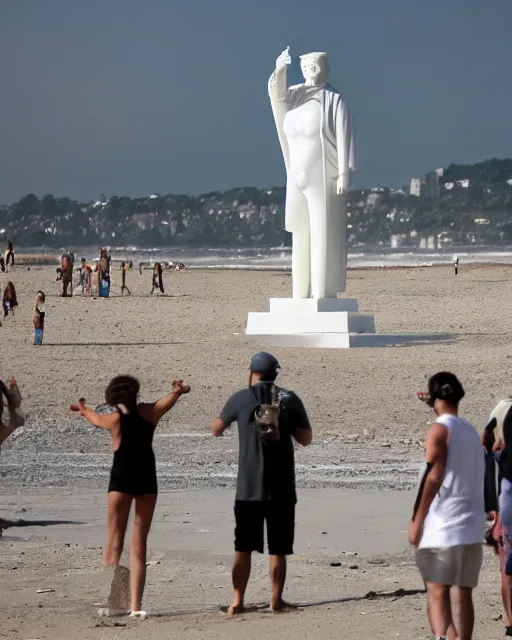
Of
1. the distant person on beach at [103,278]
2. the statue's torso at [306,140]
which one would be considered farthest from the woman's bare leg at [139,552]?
the distant person on beach at [103,278]

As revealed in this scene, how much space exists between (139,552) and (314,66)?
12864mm

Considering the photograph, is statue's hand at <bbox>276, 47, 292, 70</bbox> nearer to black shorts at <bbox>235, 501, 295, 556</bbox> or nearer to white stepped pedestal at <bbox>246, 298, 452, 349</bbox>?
white stepped pedestal at <bbox>246, 298, 452, 349</bbox>

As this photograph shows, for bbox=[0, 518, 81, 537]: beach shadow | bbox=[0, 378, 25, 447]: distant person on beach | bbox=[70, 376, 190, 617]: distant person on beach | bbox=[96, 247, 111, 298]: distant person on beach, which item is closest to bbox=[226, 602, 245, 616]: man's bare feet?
bbox=[70, 376, 190, 617]: distant person on beach

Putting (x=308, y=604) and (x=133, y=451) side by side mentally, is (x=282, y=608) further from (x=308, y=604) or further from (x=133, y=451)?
(x=133, y=451)

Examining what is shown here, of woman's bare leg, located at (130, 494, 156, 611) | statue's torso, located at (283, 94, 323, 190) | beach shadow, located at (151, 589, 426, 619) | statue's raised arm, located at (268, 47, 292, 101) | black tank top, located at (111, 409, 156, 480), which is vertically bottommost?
beach shadow, located at (151, 589, 426, 619)

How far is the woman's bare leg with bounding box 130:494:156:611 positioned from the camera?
657 cm

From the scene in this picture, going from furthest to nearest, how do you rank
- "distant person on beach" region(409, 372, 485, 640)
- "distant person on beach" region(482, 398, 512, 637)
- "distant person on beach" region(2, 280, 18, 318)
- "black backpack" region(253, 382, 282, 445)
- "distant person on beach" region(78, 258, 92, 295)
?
"distant person on beach" region(78, 258, 92, 295)
"distant person on beach" region(2, 280, 18, 318)
"black backpack" region(253, 382, 282, 445)
"distant person on beach" region(482, 398, 512, 637)
"distant person on beach" region(409, 372, 485, 640)

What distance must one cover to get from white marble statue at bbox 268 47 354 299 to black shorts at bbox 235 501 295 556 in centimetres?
1229

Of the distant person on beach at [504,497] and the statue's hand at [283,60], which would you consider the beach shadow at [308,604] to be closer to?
the distant person on beach at [504,497]

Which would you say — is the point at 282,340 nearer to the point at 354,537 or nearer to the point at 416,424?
the point at 416,424

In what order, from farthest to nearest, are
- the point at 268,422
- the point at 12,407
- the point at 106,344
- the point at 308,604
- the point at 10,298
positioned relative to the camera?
the point at 10,298 < the point at 106,344 < the point at 12,407 < the point at 308,604 < the point at 268,422

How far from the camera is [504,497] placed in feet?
20.2

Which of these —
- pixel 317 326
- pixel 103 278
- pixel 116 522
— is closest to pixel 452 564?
pixel 116 522

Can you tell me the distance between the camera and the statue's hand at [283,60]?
18672mm
